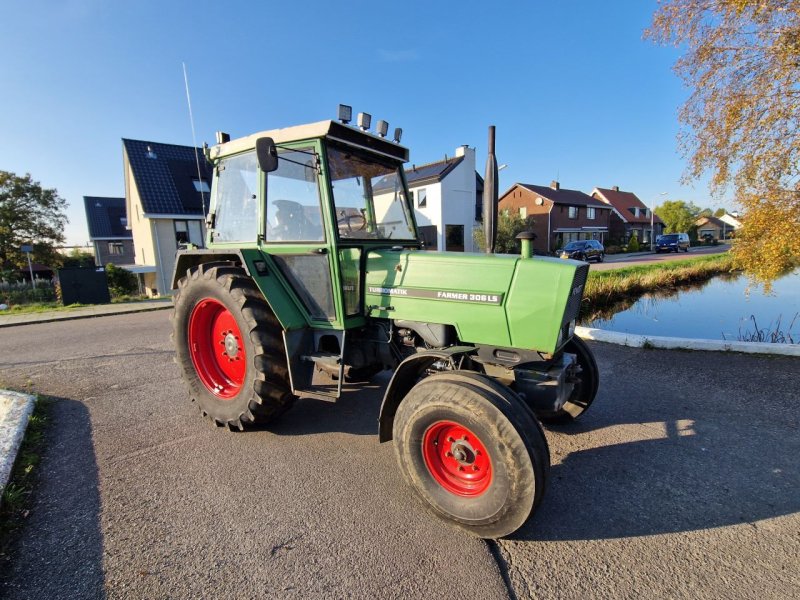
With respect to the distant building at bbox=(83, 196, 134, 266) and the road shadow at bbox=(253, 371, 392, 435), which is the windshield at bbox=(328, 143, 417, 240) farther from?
the distant building at bbox=(83, 196, 134, 266)

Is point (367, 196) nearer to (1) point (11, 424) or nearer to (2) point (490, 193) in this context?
(2) point (490, 193)

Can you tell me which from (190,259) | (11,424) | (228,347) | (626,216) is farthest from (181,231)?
(626,216)

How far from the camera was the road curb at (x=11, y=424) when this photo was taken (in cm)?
283

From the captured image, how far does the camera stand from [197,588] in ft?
6.31

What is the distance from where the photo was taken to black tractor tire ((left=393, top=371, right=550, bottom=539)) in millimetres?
2062

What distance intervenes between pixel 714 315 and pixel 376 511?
988 centimetres

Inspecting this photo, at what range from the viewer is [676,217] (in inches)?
2274

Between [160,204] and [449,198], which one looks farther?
[449,198]

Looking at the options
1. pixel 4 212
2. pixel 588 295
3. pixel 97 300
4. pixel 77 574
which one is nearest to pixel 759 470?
pixel 77 574

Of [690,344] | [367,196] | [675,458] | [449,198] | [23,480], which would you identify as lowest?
[675,458]

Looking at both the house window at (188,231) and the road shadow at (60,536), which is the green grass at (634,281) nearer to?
the road shadow at (60,536)

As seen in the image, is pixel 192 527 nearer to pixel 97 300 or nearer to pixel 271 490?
pixel 271 490

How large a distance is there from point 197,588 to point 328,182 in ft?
8.44

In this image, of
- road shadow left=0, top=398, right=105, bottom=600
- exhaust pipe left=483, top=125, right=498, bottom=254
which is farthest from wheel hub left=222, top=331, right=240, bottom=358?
exhaust pipe left=483, top=125, right=498, bottom=254
